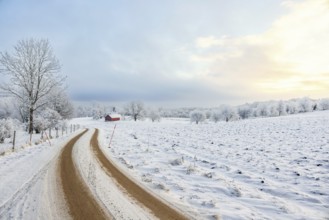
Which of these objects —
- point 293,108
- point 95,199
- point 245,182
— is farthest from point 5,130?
point 293,108

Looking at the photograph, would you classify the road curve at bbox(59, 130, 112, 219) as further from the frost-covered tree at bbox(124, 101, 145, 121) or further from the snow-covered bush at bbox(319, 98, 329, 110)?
the snow-covered bush at bbox(319, 98, 329, 110)

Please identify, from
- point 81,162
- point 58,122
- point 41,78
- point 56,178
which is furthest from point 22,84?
point 56,178

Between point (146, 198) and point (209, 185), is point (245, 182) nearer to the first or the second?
point (209, 185)

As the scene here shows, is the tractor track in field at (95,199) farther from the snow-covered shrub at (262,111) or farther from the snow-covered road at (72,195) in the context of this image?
the snow-covered shrub at (262,111)

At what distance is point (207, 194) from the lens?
9.61 metres

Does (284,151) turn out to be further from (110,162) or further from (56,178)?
(56,178)

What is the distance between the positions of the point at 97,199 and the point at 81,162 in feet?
23.0

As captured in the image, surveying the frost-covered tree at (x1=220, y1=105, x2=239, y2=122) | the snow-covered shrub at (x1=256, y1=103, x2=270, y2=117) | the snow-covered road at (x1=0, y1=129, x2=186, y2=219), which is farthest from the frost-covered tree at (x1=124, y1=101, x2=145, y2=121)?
the snow-covered road at (x1=0, y1=129, x2=186, y2=219)

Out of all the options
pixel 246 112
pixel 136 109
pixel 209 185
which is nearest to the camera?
pixel 209 185

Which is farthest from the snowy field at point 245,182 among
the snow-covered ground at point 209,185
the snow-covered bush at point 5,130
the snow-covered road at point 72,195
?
the snow-covered bush at point 5,130

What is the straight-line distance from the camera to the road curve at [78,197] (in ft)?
23.4

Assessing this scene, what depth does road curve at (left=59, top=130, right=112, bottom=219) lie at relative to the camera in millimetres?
7145

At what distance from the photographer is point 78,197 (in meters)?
8.60

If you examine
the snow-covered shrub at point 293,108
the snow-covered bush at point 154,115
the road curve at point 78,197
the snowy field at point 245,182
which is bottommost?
the snowy field at point 245,182
